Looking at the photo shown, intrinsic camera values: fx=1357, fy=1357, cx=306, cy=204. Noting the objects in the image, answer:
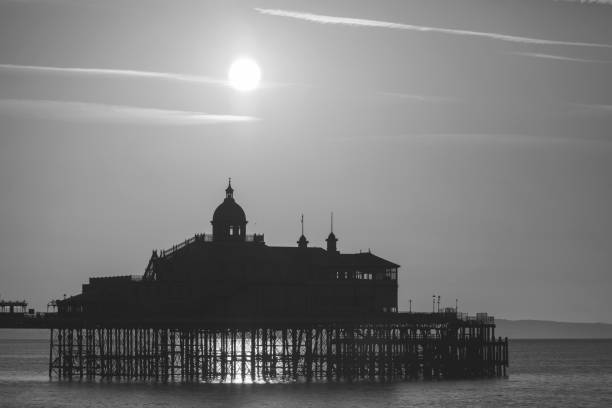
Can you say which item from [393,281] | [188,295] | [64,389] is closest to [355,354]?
[393,281]

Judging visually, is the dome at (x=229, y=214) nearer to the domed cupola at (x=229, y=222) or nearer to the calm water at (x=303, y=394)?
the domed cupola at (x=229, y=222)

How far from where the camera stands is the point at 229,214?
122125mm

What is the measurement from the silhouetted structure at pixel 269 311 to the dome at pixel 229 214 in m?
0.09

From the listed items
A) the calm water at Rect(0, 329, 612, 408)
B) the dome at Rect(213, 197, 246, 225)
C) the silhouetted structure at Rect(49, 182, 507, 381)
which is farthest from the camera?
the dome at Rect(213, 197, 246, 225)

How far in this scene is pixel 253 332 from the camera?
116375mm

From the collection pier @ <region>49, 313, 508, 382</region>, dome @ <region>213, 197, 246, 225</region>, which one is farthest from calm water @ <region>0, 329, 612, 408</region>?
dome @ <region>213, 197, 246, 225</region>

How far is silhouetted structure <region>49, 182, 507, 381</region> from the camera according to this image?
377 ft

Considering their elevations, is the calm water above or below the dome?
below

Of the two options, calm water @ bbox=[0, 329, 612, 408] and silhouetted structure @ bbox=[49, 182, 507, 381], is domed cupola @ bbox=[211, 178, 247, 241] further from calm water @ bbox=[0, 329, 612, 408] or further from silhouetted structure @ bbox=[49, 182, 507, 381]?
calm water @ bbox=[0, 329, 612, 408]

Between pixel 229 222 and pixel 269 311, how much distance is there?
10.4 metres

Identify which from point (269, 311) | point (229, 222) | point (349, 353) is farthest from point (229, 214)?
point (349, 353)

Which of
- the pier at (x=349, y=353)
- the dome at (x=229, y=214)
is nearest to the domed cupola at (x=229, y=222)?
the dome at (x=229, y=214)

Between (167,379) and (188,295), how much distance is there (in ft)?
25.1

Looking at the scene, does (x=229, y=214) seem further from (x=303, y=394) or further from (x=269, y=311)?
(x=303, y=394)
